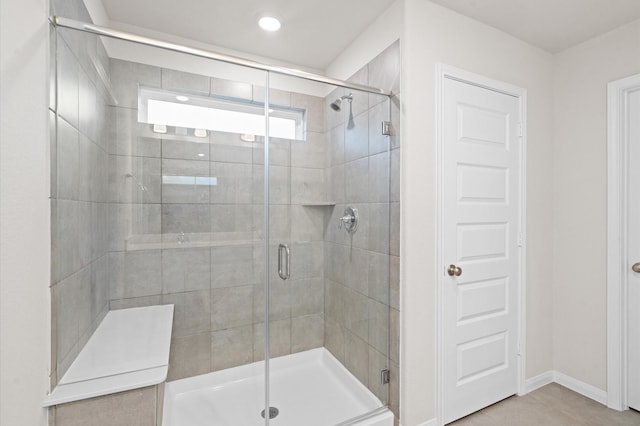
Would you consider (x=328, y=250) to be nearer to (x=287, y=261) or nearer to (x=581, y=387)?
(x=287, y=261)

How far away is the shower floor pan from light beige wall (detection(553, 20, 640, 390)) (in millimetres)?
1597

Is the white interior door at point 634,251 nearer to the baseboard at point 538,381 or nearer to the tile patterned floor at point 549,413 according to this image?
the tile patterned floor at point 549,413

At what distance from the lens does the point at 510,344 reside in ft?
6.92

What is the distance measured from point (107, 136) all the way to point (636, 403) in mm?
3571

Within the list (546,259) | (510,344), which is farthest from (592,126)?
(510,344)

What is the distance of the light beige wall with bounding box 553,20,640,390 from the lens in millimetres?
2068

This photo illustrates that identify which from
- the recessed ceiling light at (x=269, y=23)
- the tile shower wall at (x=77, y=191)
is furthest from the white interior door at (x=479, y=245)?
the tile shower wall at (x=77, y=191)

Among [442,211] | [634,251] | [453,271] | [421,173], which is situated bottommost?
[453,271]

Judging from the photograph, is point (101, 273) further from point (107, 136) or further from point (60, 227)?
point (107, 136)

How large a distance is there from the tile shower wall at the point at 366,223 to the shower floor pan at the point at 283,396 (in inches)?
5.4

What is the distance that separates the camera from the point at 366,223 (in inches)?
74.6

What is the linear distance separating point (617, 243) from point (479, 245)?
3.14ft

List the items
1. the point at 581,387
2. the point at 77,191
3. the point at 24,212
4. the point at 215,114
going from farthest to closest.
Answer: the point at 581,387 → the point at 215,114 → the point at 77,191 → the point at 24,212

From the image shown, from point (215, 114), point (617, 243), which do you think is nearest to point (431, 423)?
point (617, 243)
